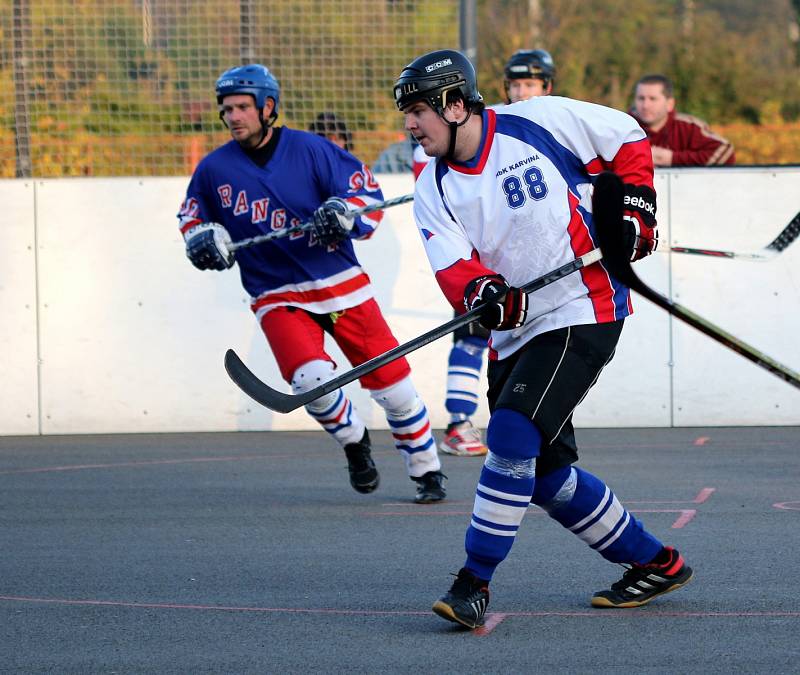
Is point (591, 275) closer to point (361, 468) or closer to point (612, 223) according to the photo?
point (612, 223)

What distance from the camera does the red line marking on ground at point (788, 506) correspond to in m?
5.77

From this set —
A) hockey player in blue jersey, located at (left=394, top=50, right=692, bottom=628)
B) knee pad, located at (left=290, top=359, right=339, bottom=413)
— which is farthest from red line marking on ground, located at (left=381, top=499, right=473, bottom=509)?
hockey player in blue jersey, located at (left=394, top=50, right=692, bottom=628)

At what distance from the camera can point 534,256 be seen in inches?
161

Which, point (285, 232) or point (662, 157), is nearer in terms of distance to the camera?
point (285, 232)

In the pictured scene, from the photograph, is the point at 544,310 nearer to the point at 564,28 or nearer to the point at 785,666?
the point at 785,666

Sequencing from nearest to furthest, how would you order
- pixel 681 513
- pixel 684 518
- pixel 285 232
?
1. pixel 684 518
2. pixel 681 513
3. pixel 285 232

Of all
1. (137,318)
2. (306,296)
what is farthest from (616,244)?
(137,318)

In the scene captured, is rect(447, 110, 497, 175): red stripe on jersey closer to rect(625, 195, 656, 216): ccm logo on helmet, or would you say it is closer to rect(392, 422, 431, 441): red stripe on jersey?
rect(625, 195, 656, 216): ccm logo on helmet

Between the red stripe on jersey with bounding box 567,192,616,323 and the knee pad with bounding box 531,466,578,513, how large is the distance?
414mm

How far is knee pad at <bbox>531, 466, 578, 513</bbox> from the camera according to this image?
13.3 feet

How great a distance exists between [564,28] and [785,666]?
21911mm

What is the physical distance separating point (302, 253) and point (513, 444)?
8.16 ft

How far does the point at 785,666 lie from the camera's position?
3547 millimetres

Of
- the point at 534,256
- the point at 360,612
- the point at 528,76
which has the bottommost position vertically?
the point at 360,612
